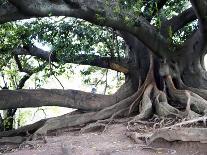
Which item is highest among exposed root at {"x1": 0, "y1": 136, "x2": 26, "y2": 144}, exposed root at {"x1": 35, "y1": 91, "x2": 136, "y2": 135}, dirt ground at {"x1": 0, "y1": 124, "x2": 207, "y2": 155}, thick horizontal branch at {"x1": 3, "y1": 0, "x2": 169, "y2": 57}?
thick horizontal branch at {"x1": 3, "y1": 0, "x2": 169, "y2": 57}

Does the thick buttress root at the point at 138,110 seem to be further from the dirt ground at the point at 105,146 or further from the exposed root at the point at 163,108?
the dirt ground at the point at 105,146

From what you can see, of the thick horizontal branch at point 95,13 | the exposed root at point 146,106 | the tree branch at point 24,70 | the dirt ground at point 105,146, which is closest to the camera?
the dirt ground at point 105,146

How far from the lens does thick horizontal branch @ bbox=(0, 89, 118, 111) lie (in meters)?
8.04

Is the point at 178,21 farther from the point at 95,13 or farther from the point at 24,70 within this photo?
the point at 24,70

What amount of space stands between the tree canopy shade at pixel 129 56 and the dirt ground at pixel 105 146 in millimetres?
927

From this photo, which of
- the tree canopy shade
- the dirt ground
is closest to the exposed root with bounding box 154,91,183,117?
the tree canopy shade

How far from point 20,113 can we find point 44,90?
212 inches

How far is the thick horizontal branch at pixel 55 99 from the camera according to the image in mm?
8039

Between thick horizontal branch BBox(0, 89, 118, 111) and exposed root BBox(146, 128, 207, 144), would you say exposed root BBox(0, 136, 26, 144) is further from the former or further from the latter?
exposed root BBox(146, 128, 207, 144)

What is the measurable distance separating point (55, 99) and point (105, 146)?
287cm

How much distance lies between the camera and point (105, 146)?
5719mm

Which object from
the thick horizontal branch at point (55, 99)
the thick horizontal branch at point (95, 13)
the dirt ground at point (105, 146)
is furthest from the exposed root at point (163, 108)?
the thick horizontal branch at point (55, 99)

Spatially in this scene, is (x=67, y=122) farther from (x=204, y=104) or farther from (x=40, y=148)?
(x=204, y=104)

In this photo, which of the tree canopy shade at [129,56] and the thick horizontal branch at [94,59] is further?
the thick horizontal branch at [94,59]
